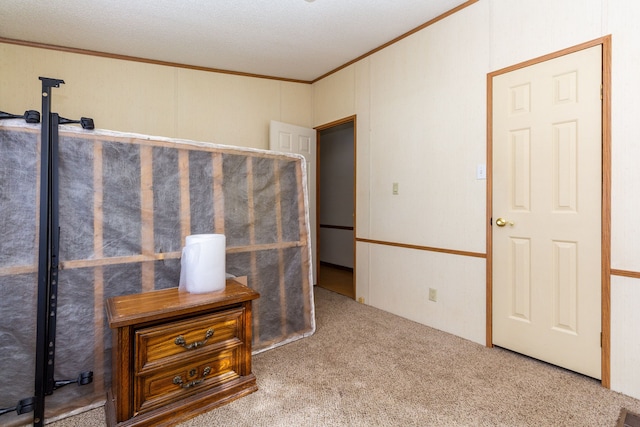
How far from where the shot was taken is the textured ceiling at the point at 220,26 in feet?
8.27

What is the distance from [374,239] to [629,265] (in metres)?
1.98

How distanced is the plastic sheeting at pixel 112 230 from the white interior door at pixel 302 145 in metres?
1.53

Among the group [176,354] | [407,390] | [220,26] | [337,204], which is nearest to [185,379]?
[176,354]

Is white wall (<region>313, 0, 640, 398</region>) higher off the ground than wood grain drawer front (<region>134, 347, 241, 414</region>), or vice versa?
white wall (<region>313, 0, 640, 398</region>)

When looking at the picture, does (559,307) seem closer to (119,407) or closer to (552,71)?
(552,71)

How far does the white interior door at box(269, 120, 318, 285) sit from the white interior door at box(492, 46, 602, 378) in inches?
84.9

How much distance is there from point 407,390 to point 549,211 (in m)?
1.47

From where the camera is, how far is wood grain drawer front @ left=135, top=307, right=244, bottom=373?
155 cm

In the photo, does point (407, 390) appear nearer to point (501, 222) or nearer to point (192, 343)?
point (192, 343)

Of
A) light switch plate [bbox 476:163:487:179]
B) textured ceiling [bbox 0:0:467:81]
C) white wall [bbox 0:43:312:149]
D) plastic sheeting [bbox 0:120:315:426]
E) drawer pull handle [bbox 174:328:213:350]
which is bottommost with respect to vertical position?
drawer pull handle [bbox 174:328:213:350]

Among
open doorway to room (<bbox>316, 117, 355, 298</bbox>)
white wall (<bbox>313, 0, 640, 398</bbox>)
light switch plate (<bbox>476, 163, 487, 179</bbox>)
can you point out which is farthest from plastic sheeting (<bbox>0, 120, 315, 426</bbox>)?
open doorway to room (<bbox>316, 117, 355, 298</bbox>)

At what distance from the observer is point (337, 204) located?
5.61m

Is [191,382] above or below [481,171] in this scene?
below

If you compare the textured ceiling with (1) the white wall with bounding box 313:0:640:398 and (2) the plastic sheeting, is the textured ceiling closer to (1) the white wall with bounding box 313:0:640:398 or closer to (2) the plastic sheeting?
(1) the white wall with bounding box 313:0:640:398
